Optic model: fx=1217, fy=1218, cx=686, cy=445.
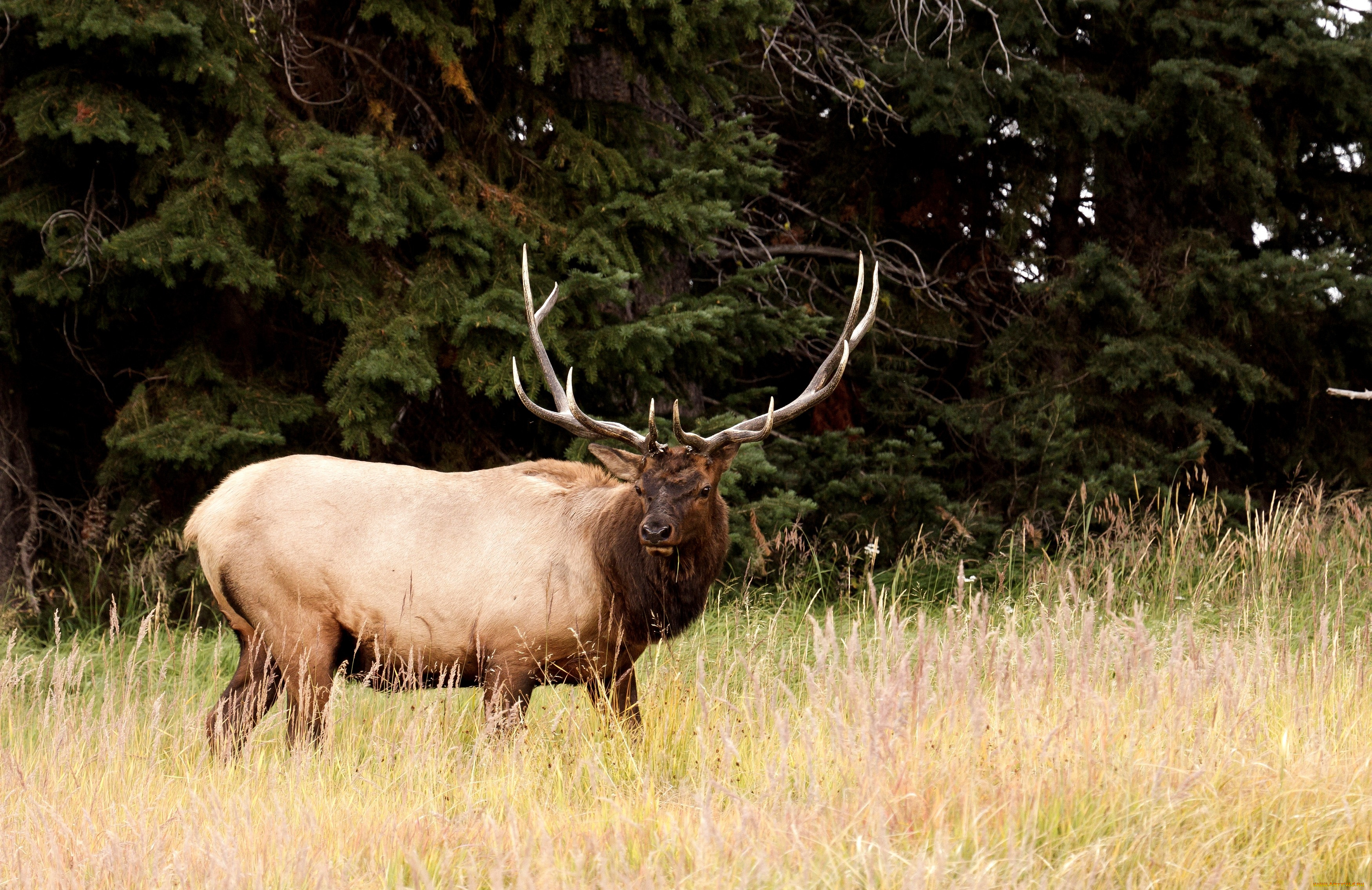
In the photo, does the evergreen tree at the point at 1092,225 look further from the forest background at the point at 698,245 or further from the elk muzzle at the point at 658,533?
the elk muzzle at the point at 658,533

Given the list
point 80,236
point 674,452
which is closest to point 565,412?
point 674,452

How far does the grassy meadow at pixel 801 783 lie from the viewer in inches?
112

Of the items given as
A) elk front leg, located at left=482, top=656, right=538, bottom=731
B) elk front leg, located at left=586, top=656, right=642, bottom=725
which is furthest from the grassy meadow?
elk front leg, located at left=482, top=656, right=538, bottom=731

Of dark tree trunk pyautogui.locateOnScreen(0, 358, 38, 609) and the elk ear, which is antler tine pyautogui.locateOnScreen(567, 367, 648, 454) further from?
dark tree trunk pyautogui.locateOnScreen(0, 358, 38, 609)

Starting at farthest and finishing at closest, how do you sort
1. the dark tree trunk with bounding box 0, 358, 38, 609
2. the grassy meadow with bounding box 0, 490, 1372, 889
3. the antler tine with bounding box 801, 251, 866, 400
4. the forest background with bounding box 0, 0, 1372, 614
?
the dark tree trunk with bounding box 0, 358, 38, 609 < the forest background with bounding box 0, 0, 1372, 614 < the antler tine with bounding box 801, 251, 866, 400 < the grassy meadow with bounding box 0, 490, 1372, 889

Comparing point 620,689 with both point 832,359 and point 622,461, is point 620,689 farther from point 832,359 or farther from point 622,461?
point 832,359

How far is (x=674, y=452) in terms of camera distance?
5.06m

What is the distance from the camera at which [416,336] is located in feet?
22.0

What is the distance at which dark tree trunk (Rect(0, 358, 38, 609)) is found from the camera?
24.2ft

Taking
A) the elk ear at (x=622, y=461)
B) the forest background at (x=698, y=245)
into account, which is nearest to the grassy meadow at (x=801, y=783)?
the elk ear at (x=622, y=461)

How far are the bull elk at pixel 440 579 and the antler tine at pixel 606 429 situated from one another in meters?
0.20

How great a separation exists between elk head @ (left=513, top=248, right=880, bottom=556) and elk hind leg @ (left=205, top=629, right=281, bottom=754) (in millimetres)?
1509

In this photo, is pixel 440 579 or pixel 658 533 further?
pixel 440 579

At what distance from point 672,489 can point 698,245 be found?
9.21 ft
